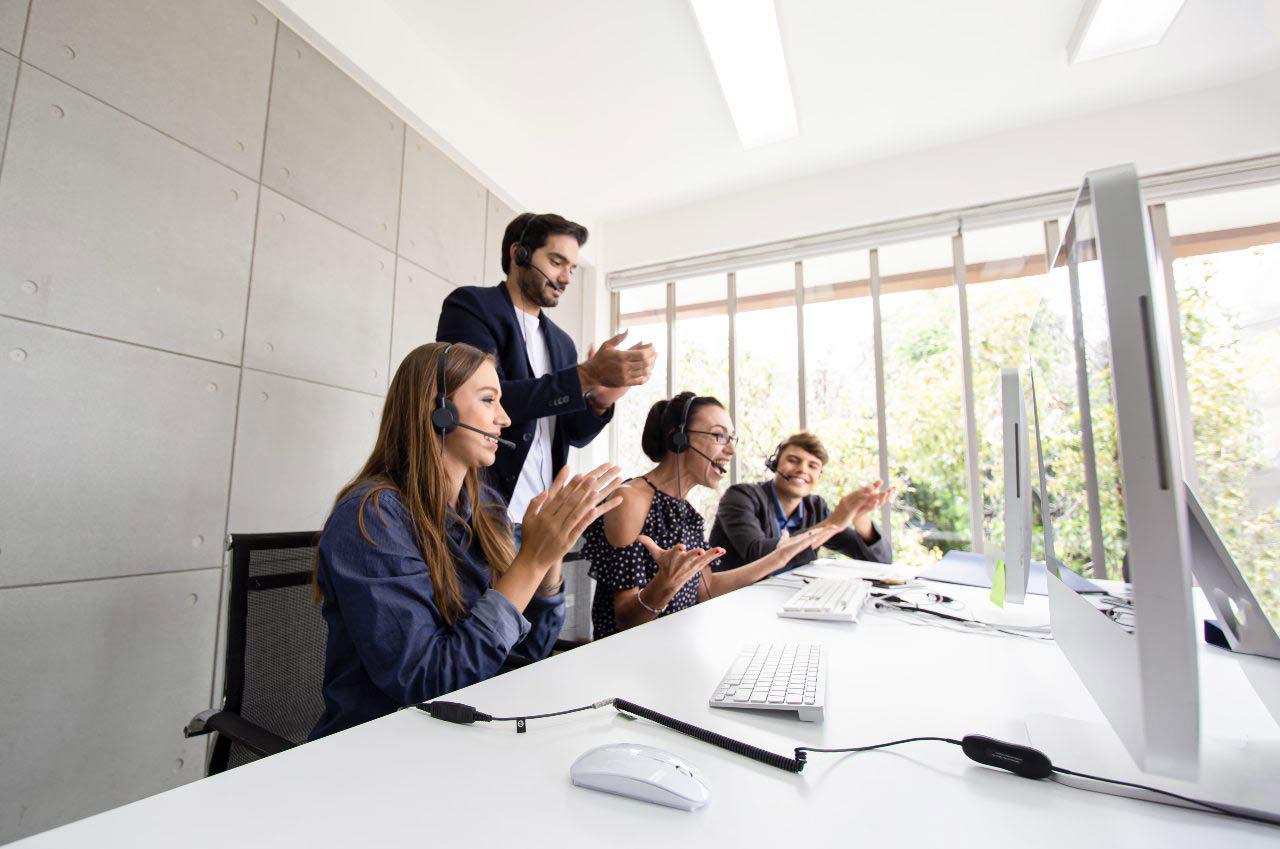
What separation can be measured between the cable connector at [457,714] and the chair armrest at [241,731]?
297mm

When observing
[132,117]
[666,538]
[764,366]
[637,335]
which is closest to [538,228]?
[666,538]

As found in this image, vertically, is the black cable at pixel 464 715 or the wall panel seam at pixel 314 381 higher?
the wall panel seam at pixel 314 381

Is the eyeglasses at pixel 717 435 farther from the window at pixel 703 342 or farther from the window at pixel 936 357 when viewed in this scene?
the window at pixel 703 342

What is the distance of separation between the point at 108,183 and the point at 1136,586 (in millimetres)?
2235

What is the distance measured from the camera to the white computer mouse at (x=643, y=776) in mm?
474

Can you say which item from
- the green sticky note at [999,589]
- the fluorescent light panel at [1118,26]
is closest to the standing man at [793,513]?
the green sticky note at [999,589]

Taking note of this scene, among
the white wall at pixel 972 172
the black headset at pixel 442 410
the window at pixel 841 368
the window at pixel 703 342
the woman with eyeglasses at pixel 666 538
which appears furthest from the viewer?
the window at pixel 703 342

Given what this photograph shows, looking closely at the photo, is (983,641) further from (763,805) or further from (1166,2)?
(1166,2)

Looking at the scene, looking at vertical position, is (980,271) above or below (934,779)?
above

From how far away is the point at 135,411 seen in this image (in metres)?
1.59

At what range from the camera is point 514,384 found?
60.1 inches

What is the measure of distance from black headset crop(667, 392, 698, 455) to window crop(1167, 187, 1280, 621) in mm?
2417

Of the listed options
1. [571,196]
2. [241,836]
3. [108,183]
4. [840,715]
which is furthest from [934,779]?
[571,196]

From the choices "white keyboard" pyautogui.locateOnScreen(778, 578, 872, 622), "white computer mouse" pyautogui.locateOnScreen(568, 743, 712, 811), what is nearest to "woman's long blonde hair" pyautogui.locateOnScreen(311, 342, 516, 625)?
"white computer mouse" pyautogui.locateOnScreen(568, 743, 712, 811)
